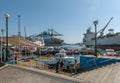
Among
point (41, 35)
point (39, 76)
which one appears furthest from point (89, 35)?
point (39, 76)

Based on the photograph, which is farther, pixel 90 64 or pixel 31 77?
pixel 90 64

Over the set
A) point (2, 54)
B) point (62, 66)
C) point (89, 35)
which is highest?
point (89, 35)

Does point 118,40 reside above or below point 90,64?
above

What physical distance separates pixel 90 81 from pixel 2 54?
47.9 ft

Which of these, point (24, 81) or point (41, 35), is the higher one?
point (41, 35)

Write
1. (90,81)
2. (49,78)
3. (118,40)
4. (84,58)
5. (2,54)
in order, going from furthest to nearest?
1. (118,40)
2. (84,58)
3. (2,54)
4. (49,78)
5. (90,81)

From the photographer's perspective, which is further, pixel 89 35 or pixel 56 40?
pixel 56 40

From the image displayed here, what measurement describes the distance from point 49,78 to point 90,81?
255 centimetres

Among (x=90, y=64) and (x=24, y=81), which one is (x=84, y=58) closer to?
(x=90, y=64)

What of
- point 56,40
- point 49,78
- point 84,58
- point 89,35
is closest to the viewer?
point 49,78

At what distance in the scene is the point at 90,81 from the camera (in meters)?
10.4

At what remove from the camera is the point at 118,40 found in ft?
261

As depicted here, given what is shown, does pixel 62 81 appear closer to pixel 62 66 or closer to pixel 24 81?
pixel 24 81

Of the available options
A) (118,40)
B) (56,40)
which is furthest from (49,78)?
(56,40)
